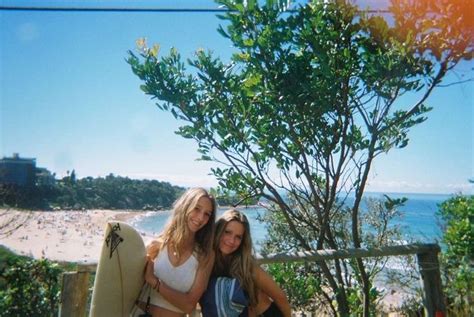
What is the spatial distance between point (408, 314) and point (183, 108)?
2.72 metres

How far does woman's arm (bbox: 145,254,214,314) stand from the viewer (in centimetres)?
206

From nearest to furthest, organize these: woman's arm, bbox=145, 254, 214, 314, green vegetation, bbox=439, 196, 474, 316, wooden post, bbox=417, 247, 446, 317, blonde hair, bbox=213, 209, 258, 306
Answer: woman's arm, bbox=145, 254, 214, 314 < blonde hair, bbox=213, 209, 258, 306 < wooden post, bbox=417, 247, 446, 317 < green vegetation, bbox=439, 196, 474, 316

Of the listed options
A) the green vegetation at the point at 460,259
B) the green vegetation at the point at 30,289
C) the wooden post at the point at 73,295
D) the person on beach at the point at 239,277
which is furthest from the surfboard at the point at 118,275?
the green vegetation at the point at 460,259

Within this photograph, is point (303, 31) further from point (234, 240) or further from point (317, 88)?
point (234, 240)

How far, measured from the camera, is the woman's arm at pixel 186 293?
6.75 ft

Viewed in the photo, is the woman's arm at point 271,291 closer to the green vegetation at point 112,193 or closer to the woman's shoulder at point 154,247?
the woman's shoulder at point 154,247

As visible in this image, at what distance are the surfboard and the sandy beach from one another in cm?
3536

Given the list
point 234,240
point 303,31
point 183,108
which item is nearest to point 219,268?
point 234,240

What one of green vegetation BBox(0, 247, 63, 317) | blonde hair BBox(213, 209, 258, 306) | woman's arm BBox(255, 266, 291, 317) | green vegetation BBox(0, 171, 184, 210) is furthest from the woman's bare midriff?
green vegetation BBox(0, 171, 184, 210)

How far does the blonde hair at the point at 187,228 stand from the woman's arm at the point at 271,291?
1.00 ft

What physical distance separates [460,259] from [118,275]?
9.94 ft

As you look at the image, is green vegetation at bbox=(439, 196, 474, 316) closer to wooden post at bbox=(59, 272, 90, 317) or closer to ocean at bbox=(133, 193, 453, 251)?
ocean at bbox=(133, 193, 453, 251)

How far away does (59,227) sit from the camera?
70.4 m

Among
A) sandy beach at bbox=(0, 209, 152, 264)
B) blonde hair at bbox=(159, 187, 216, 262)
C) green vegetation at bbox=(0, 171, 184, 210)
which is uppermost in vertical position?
green vegetation at bbox=(0, 171, 184, 210)
